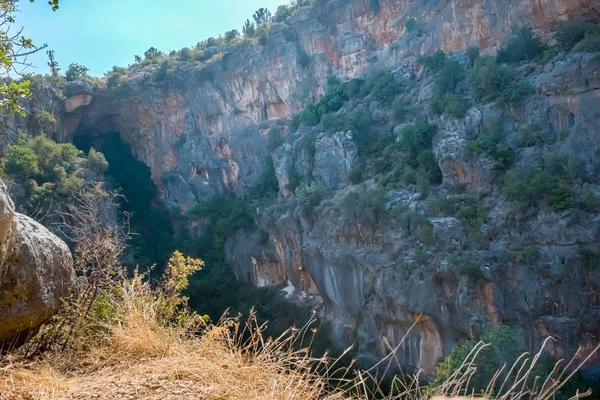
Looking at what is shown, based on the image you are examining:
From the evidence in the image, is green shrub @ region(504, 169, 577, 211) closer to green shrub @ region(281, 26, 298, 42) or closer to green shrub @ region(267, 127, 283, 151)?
green shrub @ region(267, 127, 283, 151)

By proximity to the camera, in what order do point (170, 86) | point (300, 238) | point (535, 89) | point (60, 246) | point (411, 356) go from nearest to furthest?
1. point (60, 246)
2. point (411, 356)
3. point (535, 89)
4. point (300, 238)
5. point (170, 86)

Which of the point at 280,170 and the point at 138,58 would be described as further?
the point at 138,58

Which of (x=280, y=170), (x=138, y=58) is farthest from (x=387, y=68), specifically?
(x=138, y=58)

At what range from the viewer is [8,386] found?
251cm

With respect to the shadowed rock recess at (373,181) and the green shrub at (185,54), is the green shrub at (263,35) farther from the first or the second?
the green shrub at (185,54)

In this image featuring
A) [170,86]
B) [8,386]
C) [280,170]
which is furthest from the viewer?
[170,86]

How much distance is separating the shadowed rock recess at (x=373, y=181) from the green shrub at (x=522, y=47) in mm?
706

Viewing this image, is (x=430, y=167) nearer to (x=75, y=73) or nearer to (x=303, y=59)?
(x=303, y=59)

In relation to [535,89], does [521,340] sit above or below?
below

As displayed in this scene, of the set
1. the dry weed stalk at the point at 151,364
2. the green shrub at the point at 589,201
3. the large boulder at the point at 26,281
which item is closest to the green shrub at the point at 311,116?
the green shrub at the point at 589,201

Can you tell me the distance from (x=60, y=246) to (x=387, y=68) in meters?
20.8

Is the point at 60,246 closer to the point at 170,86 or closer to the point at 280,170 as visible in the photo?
the point at 280,170

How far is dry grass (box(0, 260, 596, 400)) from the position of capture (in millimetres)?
2443

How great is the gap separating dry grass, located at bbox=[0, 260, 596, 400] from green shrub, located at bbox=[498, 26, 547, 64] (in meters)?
17.2
